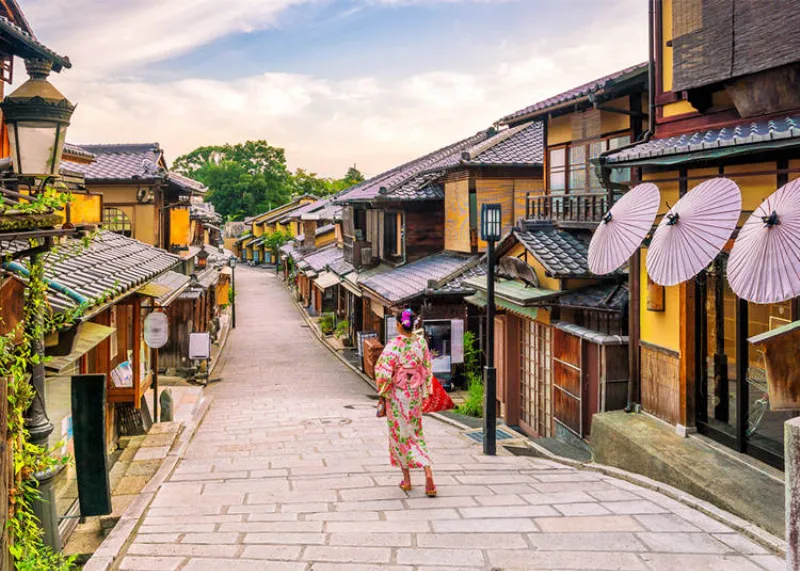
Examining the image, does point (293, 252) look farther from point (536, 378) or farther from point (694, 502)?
point (694, 502)

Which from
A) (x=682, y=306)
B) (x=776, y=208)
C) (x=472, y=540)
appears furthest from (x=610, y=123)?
(x=472, y=540)

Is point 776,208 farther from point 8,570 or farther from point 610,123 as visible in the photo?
point 610,123

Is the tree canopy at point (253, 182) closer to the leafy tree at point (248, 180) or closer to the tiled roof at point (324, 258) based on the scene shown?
the leafy tree at point (248, 180)

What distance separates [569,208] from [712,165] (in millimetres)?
6887

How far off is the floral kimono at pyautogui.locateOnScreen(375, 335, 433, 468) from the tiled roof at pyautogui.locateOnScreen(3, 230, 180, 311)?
121 inches

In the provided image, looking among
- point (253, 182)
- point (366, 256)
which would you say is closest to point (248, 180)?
point (253, 182)

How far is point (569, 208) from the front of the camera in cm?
1567

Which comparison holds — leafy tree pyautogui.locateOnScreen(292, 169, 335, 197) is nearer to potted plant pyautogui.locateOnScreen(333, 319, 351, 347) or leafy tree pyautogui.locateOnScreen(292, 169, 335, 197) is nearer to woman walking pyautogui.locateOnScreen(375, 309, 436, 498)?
potted plant pyautogui.locateOnScreen(333, 319, 351, 347)

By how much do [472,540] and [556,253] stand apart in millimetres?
8053

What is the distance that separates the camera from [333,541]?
6402 millimetres

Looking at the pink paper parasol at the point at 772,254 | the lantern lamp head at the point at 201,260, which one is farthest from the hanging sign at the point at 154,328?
the lantern lamp head at the point at 201,260

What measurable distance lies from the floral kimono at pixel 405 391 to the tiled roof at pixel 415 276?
1120 centimetres

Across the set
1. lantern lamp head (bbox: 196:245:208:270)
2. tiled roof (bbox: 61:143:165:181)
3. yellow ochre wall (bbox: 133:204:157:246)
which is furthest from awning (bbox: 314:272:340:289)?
yellow ochre wall (bbox: 133:204:157:246)

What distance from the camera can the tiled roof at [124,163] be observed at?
22688mm
